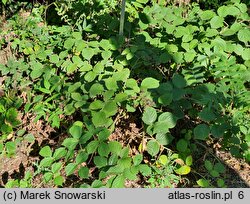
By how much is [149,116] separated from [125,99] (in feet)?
0.52

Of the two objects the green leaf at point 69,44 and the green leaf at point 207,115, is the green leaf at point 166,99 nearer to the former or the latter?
the green leaf at point 207,115

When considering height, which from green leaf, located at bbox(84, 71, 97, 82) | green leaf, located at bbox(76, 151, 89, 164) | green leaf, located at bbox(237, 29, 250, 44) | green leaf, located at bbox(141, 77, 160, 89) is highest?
green leaf, located at bbox(237, 29, 250, 44)

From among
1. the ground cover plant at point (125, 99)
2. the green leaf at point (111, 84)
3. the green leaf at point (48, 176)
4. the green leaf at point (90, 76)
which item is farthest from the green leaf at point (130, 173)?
the green leaf at point (90, 76)

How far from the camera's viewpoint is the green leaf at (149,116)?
2.16 metres

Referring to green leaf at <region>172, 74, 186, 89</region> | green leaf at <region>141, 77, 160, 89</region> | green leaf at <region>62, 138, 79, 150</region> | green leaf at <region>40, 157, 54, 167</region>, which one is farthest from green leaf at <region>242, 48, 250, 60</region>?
green leaf at <region>40, 157, 54, 167</region>

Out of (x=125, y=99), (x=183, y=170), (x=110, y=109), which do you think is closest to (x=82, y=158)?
(x=110, y=109)

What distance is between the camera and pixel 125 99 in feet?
7.14

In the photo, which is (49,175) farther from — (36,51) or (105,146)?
(36,51)

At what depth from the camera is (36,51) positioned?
2.99m

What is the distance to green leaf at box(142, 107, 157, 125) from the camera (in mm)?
2158

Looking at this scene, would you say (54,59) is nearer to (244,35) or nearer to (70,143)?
(70,143)

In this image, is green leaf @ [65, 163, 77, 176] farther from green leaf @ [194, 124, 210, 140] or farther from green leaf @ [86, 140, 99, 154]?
green leaf @ [194, 124, 210, 140]

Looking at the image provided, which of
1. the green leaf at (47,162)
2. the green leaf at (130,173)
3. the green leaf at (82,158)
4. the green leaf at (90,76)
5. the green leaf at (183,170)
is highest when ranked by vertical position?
the green leaf at (90,76)

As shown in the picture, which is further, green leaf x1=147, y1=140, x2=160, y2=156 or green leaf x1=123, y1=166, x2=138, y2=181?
green leaf x1=147, y1=140, x2=160, y2=156
